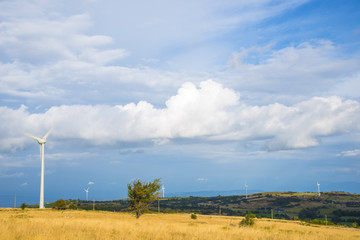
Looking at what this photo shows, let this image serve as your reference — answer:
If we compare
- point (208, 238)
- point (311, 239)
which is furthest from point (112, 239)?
point (311, 239)

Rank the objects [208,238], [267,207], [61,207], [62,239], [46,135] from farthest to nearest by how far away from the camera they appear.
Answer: [267,207] → [46,135] → [61,207] → [208,238] → [62,239]

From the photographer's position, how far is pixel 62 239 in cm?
1298

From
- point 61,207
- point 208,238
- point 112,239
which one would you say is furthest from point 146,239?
point 61,207

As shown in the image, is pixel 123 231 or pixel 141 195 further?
pixel 141 195

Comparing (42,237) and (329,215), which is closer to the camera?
(42,237)

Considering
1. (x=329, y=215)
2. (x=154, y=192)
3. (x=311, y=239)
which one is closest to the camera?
(x=311, y=239)

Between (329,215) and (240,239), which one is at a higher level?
(240,239)

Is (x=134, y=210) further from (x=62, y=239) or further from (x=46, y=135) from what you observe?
(x=46, y=135)

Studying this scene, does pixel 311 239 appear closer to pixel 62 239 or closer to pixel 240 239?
pixel 240 239

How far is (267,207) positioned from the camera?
18625cm

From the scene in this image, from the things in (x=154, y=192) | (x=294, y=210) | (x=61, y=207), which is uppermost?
(x=154, y=192)

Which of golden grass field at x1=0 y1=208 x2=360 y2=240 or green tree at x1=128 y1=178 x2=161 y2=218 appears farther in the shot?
green tree at x1=128 y1=178 x2=161 y2=218

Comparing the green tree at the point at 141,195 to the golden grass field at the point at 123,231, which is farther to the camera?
the green tree at the point at 141,195

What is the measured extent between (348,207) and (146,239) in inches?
7431
